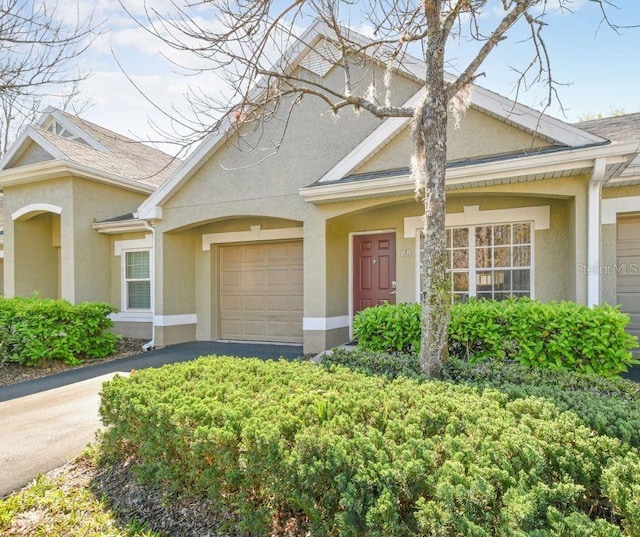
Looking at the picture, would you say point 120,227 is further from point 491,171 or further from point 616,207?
point 616,207

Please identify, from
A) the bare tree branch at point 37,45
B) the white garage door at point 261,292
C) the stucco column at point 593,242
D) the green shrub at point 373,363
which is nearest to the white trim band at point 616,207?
the stucco column at point 593,242

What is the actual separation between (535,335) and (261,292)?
665 cm

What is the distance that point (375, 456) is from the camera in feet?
7.80

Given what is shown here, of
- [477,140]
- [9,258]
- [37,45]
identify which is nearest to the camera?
[37,45]

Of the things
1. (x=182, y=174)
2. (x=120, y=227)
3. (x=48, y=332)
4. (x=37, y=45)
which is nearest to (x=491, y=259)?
(x=182, y=174)

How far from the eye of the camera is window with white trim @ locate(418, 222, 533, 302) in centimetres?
800

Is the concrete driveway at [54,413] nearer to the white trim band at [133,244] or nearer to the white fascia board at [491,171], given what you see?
the white trim band at [133,244]

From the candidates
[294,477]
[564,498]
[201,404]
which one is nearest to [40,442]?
[201,404]

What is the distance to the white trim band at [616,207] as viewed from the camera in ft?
24.2

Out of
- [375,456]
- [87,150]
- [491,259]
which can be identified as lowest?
[375,456]

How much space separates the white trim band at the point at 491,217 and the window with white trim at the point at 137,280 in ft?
23.7

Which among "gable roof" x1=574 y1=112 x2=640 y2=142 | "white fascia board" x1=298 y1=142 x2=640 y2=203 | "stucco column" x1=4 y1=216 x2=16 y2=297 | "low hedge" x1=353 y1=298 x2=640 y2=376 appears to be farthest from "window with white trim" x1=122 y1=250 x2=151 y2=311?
"gable roof" x1=574 y1=112 x2=640 y2=142

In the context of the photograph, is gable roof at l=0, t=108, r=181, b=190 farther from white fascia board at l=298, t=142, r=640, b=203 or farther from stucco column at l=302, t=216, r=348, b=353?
white fascia board at l=298, t=142, r=640, b=203

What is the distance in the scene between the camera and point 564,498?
2.10m
